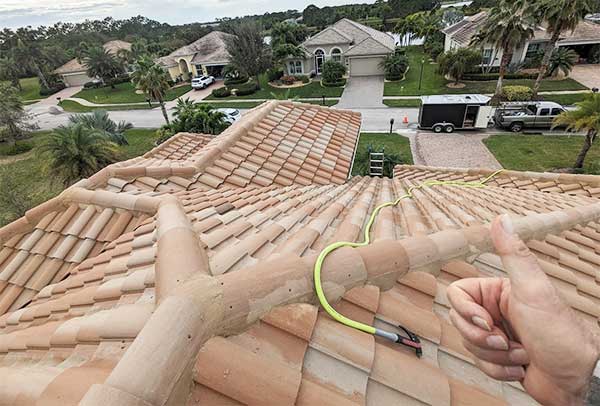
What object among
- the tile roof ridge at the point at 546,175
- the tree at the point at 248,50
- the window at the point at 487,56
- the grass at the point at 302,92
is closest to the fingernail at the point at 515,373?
the tile roof ridge at the point at 546,175

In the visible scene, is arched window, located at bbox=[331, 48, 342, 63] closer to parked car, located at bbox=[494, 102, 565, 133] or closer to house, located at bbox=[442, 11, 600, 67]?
house, located at bbox=[442, 11, 600, 67]

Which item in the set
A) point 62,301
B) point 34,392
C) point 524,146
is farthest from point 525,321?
point 524,146

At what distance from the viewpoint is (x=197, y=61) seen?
39.8 meters

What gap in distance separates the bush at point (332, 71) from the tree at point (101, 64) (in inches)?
1178

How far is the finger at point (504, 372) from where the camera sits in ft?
4.05

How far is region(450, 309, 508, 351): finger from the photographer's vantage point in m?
1.23

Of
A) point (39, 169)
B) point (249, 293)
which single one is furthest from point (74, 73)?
point (249, 293)

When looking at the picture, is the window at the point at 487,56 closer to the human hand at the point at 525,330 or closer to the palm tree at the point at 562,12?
the palm tree at the point at 562,12

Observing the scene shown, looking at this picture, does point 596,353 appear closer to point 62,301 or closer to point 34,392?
point 34,392

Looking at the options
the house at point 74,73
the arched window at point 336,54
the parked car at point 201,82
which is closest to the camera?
the arched window at point 336,54

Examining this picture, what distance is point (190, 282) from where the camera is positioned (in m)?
1.66

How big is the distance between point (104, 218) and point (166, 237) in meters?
2.57

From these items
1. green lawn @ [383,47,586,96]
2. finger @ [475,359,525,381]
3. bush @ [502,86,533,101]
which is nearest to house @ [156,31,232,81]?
green lawn @ [383,47,586,96]

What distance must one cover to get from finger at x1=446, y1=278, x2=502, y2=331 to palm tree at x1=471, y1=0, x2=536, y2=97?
25.6 m
